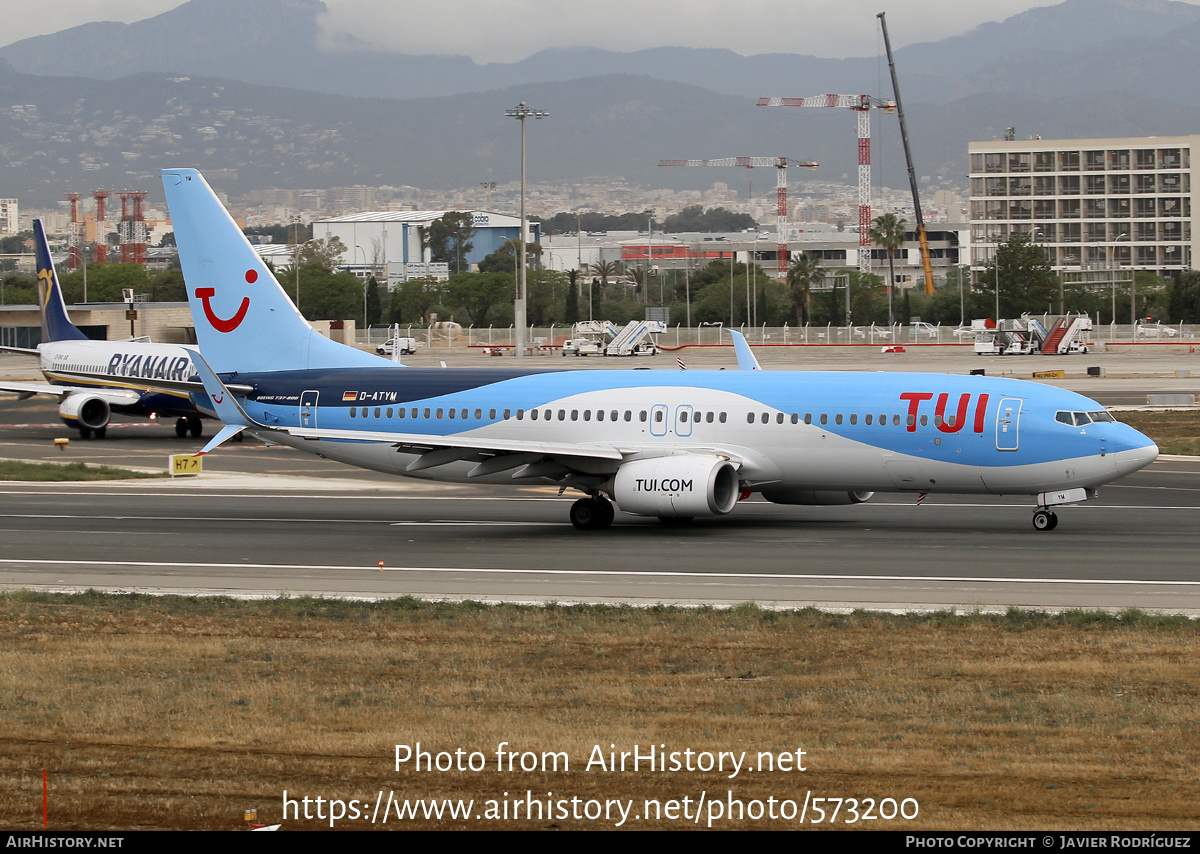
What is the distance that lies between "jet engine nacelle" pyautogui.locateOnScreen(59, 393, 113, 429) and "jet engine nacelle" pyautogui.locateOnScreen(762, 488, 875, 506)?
38521 mm

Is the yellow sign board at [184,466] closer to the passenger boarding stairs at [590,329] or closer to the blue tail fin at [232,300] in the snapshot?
the blue tail fin at [232,300]

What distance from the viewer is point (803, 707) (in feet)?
49.9

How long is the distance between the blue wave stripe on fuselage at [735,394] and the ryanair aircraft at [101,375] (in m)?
23.5

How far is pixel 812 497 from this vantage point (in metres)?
33.2

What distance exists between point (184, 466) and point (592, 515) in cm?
1898

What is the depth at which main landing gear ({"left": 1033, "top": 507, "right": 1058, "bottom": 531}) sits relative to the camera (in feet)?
102

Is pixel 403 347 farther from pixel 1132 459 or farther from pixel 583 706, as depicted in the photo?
pixel 583 706

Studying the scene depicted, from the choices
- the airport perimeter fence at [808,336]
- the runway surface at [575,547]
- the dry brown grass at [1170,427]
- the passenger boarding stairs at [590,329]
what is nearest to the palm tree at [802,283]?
the airport perimeter fence at [808,336]

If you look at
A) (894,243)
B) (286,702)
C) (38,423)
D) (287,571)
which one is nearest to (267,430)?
(287,571)

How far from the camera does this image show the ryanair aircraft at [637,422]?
3047 centimetres

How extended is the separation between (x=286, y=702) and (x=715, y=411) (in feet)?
60.8

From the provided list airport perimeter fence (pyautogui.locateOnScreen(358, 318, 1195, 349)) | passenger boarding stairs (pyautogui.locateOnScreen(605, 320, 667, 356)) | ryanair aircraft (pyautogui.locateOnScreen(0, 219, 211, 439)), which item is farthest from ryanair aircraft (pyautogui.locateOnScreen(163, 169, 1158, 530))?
airport perimeter fence (pyautogui.locateOnScreen(358, 318, 1195, 349))

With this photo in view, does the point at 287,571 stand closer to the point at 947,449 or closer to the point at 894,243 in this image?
the point at 947,449

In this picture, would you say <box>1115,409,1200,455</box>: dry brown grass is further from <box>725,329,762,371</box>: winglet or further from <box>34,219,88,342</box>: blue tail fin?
<box>34,219,88,342</box>: blue tail fin
